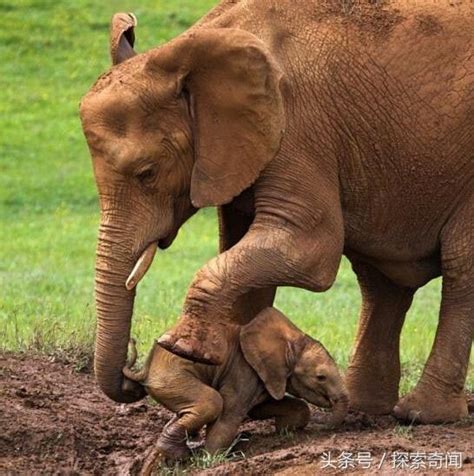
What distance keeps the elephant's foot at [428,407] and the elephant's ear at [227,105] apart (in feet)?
5.59

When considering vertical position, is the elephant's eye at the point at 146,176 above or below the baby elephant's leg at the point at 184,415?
above

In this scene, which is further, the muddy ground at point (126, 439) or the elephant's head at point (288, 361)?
the elephant's head at point (288, 361)

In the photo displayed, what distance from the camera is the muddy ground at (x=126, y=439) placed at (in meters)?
7.90

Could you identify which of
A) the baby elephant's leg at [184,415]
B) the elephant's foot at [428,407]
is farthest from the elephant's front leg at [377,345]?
the baby elephant's leg at [184,415]

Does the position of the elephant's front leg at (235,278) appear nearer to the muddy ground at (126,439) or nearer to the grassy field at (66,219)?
the muddy ground at (126,439)

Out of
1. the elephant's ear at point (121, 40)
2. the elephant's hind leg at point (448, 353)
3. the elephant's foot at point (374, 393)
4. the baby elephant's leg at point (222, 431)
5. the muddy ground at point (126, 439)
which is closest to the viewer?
the muddy ground at point (126, 439)

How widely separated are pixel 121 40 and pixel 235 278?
4.80 ft

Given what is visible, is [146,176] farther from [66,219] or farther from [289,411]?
[66,219]

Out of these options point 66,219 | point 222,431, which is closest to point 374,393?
point 222,431

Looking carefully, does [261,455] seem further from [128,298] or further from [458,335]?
[458,335]

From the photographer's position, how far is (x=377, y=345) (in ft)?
33.2

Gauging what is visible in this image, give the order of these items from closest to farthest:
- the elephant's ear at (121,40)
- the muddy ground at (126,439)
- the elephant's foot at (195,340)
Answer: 1. the muddy ground at (126,439)
2. the elephant's foot at (195,340)
3. the elephant's ear at (121,40)

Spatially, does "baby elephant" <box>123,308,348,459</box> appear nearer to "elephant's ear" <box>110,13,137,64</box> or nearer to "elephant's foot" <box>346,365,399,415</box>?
"elephant's foot" <box>346,365,399,415</box>

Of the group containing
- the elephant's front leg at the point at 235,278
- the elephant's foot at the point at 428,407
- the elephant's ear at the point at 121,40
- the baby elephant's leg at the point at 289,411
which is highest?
the elephant's ear at the point at 121,40
